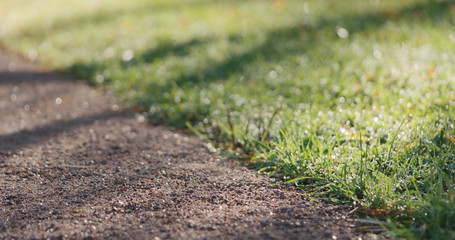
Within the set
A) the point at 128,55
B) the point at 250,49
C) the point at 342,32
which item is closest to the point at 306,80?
the point at 250,49

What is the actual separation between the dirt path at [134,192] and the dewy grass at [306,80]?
10.5 inches

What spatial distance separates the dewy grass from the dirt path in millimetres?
268

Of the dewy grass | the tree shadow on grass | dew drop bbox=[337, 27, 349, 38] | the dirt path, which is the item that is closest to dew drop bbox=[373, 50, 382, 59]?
the dewy grass

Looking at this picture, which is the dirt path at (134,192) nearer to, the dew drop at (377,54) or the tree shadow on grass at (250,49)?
the tree shadow on grass at (250,49)

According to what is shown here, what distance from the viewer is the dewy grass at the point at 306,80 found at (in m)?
2.27

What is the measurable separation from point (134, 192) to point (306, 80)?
2.45m

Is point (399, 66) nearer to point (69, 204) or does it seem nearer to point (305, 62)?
point (305, 62)

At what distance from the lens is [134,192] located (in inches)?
90.7

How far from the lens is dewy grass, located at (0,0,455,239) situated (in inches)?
89.4

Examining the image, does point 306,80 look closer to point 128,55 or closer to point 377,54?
point 377,54

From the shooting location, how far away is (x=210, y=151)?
2.98 metres

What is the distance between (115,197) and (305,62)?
10.5ft

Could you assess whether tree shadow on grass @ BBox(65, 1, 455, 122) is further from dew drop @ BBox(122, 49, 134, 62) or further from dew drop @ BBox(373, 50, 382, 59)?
dew drop @ BBox(373, 50, 382, 59)

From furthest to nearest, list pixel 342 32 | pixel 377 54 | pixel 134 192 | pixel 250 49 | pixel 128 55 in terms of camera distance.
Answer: pixel 128 55 → pixel 342 32 → pixel 250 49 → pixel 377 54 → pixel 134 192
